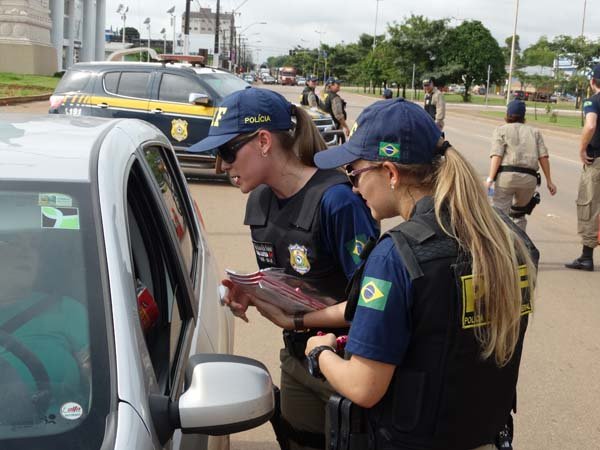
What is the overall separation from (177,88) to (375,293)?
1196 centimetres

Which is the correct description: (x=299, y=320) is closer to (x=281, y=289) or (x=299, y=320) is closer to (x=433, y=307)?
(x=281, y=289)

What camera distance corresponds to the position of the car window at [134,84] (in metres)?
13.6

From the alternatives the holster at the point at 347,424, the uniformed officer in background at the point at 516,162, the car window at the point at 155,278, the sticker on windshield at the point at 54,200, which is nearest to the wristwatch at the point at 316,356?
the holster at the point at 347,424

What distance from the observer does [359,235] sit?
2.71m

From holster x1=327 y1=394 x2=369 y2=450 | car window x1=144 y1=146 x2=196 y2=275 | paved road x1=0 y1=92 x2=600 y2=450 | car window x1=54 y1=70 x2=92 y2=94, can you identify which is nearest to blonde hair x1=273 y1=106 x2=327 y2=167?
car window x1=144 y1=146 x2=196 y2=275

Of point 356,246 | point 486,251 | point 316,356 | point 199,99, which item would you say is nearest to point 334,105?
point 199,99

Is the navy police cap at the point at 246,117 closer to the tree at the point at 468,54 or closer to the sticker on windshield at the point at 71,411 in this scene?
the sticker on windshield at the point at 71,411

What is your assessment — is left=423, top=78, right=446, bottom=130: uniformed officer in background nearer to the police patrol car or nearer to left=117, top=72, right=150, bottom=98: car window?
the police patrol car

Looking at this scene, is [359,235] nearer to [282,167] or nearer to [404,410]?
[282,167]

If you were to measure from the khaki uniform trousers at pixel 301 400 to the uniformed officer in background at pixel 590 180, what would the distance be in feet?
19.6

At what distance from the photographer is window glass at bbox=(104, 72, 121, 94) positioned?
44.9 feet

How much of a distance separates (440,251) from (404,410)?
406mm

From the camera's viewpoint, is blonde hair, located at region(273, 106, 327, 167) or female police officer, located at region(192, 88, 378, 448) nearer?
female police officer, located at region(192, 88, 378, 448)

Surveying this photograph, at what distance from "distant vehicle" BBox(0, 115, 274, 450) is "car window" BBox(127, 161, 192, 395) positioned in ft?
0.04
